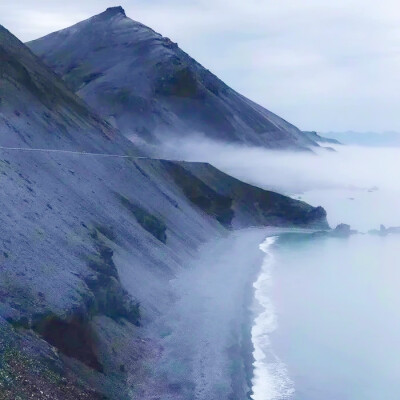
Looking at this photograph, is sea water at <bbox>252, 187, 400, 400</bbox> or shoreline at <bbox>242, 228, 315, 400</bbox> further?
sea water at <bbox>252, 187, 400, 400</bbox>

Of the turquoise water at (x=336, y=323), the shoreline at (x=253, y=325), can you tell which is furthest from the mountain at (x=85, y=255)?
the turquoise water at (x=336, y=323)

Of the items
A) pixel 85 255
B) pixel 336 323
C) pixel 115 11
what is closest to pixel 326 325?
pixel 336 323

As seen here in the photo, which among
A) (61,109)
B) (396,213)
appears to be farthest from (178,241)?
(396,213)

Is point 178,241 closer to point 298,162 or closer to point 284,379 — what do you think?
point 284,379

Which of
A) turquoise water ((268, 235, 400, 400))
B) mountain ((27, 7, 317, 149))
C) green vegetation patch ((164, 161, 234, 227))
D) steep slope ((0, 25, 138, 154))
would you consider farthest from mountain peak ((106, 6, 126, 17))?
turquoise water ((268, 235, 400, 400))

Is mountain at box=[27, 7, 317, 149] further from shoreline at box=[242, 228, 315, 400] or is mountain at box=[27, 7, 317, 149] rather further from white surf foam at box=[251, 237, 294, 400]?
white surf foam at box=[251, 237, 294, 400]

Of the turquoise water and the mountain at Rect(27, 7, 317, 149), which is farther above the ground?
the mountain at Rect(27, 7, 317, 149)

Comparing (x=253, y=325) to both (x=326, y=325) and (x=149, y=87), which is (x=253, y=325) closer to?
(x=326, y=325)
